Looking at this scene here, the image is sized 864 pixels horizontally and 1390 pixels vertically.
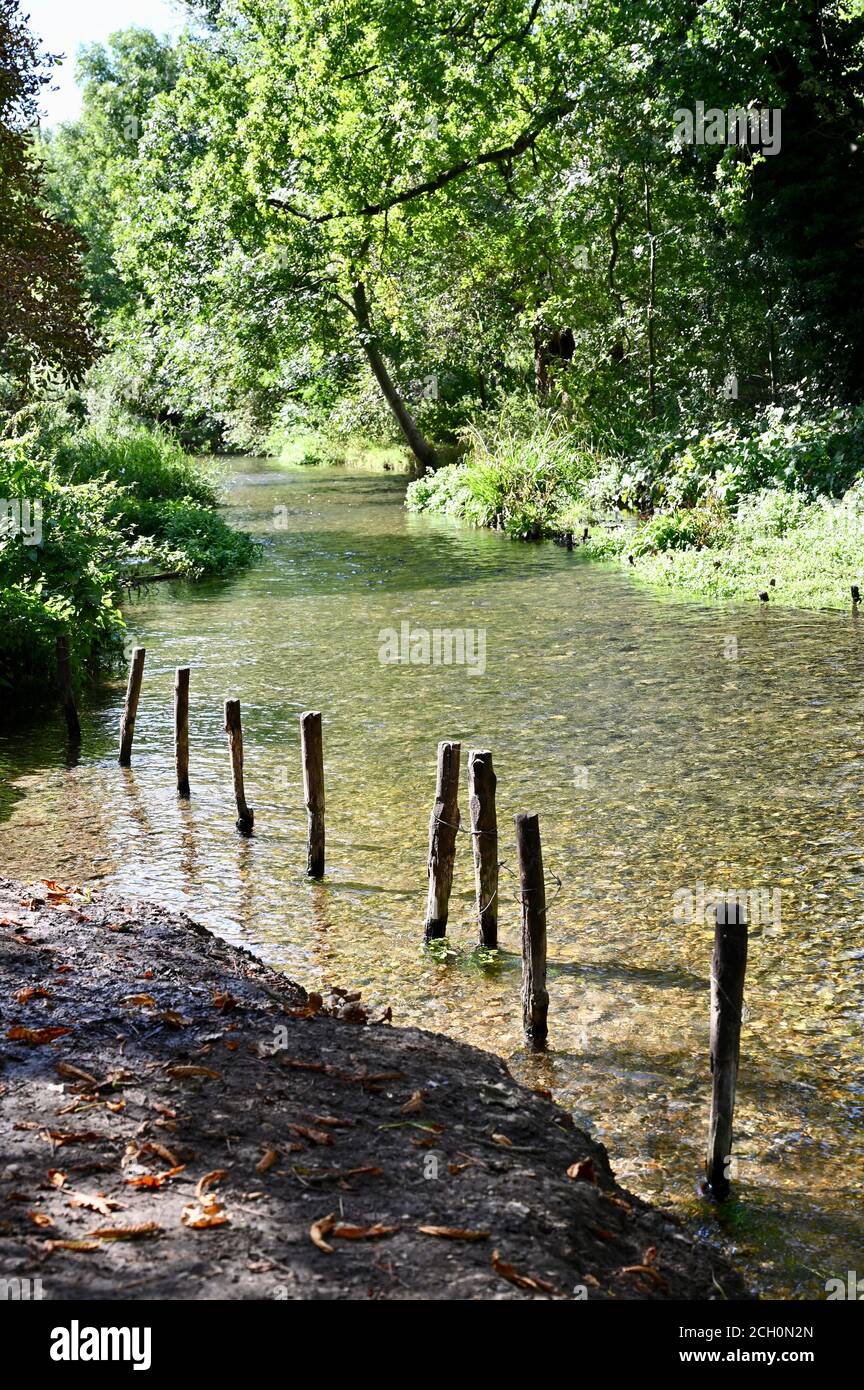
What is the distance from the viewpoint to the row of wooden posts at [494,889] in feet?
17.8

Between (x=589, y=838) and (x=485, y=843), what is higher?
(x=485, y=843)

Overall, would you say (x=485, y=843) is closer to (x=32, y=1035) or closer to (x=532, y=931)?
(x=532, y=931)

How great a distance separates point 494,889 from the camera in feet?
26.5

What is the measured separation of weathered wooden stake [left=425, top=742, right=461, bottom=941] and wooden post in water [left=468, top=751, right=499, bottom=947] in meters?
0.12

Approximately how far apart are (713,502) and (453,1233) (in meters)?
20.2

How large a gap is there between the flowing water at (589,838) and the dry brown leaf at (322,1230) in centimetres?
190

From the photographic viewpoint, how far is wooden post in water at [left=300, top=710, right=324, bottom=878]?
9.15m

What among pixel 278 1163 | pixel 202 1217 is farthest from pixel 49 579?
pixel 202 1217

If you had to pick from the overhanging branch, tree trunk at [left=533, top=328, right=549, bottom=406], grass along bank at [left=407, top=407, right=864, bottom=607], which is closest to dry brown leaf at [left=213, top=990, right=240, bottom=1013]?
grass along bank at [left=407, top=407, right=864, bottom=607]

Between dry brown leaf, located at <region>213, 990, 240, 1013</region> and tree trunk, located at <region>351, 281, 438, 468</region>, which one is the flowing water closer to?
dry brown leaf, located at <region>213, 990, 240, 1013</region>

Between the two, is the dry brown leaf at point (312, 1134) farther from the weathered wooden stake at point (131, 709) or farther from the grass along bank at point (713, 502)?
the grass along bank at point (713, 502)

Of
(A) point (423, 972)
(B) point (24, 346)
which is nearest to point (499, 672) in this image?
(A) point (423, 972)

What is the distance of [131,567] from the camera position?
24203 millimetres

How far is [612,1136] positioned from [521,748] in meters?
6.74
